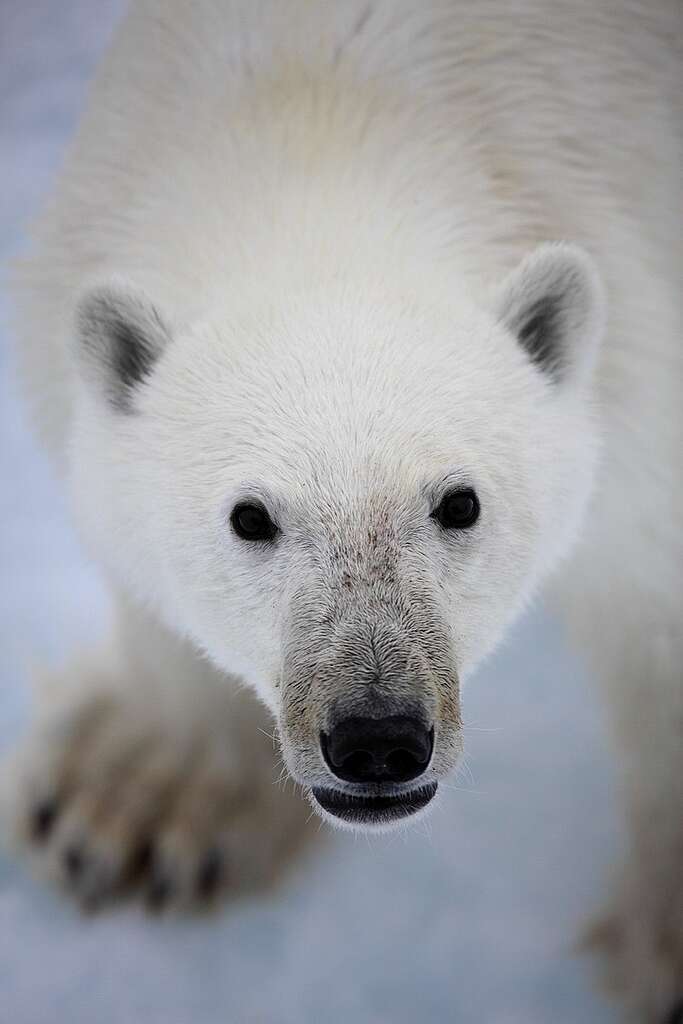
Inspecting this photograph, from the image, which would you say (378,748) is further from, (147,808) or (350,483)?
(147,808)

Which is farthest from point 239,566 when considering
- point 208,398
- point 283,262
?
point 283,262

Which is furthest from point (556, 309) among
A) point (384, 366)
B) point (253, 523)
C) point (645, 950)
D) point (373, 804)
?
point (645, 950)

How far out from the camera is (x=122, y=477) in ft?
3.29

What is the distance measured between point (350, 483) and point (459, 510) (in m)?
0.10

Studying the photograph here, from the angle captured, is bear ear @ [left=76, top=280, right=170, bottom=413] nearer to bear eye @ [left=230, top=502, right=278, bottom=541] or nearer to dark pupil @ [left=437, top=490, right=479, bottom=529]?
bear eye @ [left=230, top=502, right=278, bottom=541]

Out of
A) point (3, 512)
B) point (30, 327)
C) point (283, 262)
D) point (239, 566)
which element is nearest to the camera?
point (239, 566)

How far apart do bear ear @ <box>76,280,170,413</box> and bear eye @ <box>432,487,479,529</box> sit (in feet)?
1.00

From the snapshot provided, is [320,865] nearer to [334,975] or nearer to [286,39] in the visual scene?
[334,975]

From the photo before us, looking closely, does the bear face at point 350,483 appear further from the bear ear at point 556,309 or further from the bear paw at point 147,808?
the bear paw at point 147,808

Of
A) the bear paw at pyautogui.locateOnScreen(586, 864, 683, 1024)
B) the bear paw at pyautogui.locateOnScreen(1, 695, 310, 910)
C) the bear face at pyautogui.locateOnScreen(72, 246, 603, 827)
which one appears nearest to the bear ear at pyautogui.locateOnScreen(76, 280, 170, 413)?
the bear face at pyautogui.locateOnScreen(72, 246, 603, 827)

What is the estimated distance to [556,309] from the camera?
0.97 m

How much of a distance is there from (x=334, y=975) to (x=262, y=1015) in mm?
98

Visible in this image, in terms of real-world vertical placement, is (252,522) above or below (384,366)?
below

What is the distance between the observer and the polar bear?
2.75 ft
